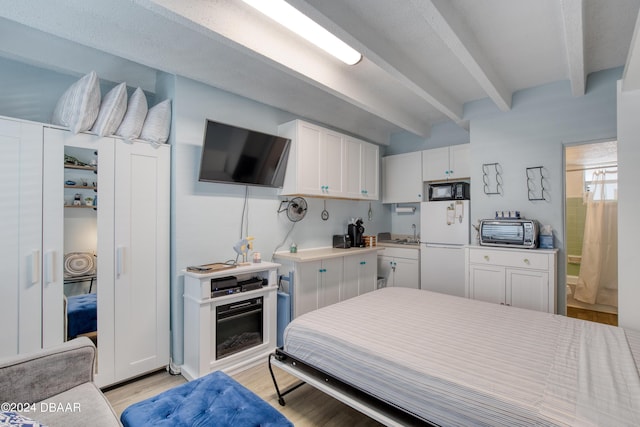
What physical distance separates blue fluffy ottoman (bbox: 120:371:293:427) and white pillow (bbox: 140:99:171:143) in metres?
1.99

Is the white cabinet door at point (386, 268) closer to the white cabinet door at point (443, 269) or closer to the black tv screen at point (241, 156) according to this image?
the white cabinet door at point (443, 269)

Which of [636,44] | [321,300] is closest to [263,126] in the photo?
[321,300]

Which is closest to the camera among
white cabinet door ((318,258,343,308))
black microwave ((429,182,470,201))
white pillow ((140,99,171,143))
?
white pillow ((140,99,171,143))

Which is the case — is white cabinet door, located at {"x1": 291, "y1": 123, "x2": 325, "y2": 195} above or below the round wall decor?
above

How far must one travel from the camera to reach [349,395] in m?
1.73

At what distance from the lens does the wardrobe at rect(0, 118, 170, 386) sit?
79.5 inches

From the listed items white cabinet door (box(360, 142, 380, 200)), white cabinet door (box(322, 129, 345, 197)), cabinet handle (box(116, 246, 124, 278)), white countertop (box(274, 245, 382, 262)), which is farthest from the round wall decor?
white cabinet door (box(360, 142, 380, 200))

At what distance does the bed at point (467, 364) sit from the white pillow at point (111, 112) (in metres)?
2.06

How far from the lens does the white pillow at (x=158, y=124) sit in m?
2.60

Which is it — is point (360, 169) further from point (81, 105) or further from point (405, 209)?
point (81, 105)

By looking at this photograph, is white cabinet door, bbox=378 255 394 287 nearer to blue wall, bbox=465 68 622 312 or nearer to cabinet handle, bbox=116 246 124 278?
blue wall, bbox=465 68 622 312

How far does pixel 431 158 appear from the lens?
14.6 ft

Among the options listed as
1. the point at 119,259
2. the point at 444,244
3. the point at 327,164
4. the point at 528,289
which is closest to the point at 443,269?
the point at 444,244

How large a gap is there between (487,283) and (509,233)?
58 centimetres
